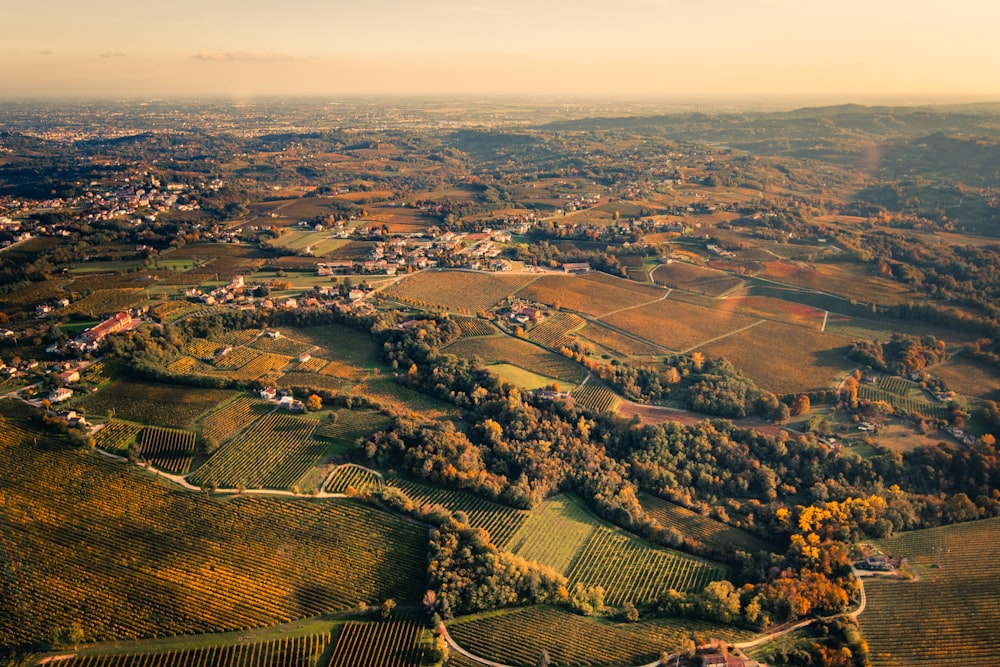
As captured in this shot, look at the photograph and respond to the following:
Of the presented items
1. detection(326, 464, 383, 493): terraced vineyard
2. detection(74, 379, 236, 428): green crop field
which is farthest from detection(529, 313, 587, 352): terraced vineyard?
detection(74, 379, 236, 428): green crop field

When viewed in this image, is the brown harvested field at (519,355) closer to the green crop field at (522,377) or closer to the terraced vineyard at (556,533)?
the green crop field at (522,377)

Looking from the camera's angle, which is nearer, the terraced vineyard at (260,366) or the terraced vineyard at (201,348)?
the terraced vineyard at (260,366)

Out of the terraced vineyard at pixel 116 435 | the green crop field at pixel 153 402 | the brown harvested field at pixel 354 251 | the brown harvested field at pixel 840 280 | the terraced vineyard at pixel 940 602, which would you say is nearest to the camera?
the terraced vineyard at pixel 940 602

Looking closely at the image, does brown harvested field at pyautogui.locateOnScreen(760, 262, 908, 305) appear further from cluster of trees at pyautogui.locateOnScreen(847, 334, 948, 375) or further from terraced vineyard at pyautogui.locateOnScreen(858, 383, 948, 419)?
terraced vineyard at pyautogui.locateOnScreen(858, 383, 948, 419)

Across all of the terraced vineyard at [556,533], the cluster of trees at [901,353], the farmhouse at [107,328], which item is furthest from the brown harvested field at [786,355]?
the farmhouse at [107,328]

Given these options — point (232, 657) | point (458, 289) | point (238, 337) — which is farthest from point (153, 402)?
point (458, 289)

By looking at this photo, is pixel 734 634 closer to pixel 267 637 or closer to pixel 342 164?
pixel 267 637
